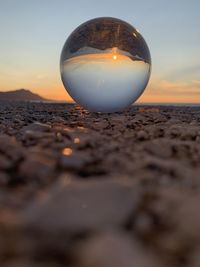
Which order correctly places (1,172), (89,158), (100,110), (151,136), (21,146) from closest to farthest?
(1,172) → (89,158) → (21,146) → (151,136) → (100,110)

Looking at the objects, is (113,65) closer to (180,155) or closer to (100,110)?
(100,110)

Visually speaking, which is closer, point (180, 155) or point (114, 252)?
point (114, 252)

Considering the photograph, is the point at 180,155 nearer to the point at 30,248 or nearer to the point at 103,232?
the point at 103,232

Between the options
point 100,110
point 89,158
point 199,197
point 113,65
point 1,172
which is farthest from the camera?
point 100,110

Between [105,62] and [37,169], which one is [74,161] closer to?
[37,169]

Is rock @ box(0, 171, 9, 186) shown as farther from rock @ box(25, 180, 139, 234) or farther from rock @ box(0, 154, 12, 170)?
rock @ box(25, 180, 139, 234)

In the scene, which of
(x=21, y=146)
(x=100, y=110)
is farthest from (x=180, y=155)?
(x=100, y=110)

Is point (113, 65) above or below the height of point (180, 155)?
above
